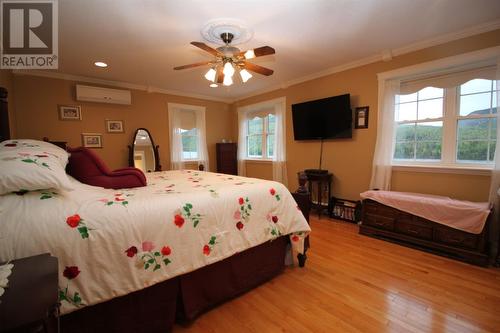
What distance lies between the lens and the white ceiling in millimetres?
1990

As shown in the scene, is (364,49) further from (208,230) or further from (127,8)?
(208,230)

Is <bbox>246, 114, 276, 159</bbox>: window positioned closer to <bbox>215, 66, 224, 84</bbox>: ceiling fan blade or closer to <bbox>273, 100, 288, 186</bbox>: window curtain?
<bbox>273, 100, 288, 186</bbox>: window curtain

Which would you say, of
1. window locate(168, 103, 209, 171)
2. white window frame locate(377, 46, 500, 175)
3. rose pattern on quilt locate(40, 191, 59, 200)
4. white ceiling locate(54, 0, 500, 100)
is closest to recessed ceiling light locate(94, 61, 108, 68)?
white ceiling locate(54, 0, 500, 100)

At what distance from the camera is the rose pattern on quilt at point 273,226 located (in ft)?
6.16

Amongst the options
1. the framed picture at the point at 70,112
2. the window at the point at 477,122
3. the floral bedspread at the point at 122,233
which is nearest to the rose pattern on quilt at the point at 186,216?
the floral bedspread at the point at 122,233

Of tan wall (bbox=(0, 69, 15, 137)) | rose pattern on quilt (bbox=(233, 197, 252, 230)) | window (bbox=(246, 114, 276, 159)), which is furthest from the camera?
window (bbox=(246, 114, 276, 159))

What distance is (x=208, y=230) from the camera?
152 cm

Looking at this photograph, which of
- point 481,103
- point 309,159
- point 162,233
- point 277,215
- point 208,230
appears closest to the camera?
point 162,233

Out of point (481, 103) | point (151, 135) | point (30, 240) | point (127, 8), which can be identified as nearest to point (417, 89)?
point (481, 103)

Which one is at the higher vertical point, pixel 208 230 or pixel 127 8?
pixel 127 8

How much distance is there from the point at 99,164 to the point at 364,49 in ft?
10.8

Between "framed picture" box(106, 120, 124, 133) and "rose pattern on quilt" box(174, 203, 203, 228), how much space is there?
3.55 metres

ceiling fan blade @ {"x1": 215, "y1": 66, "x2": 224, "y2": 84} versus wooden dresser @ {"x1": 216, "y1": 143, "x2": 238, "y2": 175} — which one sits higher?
ceiling fan blade @ {"x1": 215, "y1": 66, "x2": 224, "y2": 84}

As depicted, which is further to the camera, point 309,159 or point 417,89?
point 309,159
